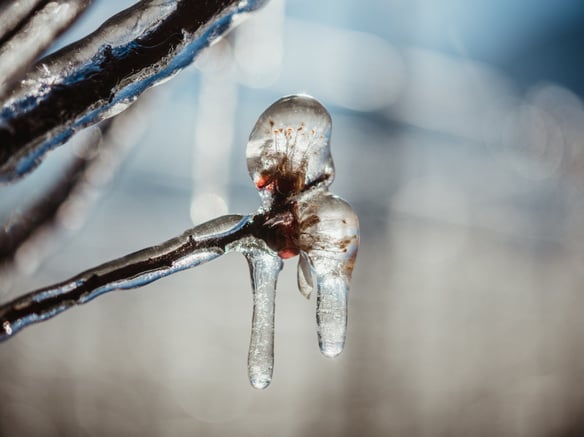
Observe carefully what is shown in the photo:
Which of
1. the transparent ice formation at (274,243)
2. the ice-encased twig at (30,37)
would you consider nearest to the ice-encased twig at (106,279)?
the transparent ice formation at (274,243)

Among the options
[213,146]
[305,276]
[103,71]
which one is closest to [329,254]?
[305,276]

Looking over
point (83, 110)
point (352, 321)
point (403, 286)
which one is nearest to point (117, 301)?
point (352, 321)

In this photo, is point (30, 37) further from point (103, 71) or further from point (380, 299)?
point (380, 299)

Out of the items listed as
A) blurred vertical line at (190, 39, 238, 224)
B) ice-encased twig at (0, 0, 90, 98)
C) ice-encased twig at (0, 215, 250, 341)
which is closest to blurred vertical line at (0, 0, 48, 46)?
ice-encased twig at (0, 0, 90, 98)

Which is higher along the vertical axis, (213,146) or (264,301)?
(213,146)

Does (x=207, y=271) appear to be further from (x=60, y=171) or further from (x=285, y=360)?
(x=60, y=171)

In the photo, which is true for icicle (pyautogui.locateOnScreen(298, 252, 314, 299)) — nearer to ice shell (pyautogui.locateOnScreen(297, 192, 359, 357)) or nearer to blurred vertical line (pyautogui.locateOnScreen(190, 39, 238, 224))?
ice shell (pyautogui.locateOnScreen(297, 192, 359, 357))

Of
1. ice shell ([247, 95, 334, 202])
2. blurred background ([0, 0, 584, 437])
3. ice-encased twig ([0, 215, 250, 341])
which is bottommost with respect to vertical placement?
ice-encased twig ([0, 215, 250, 341])
